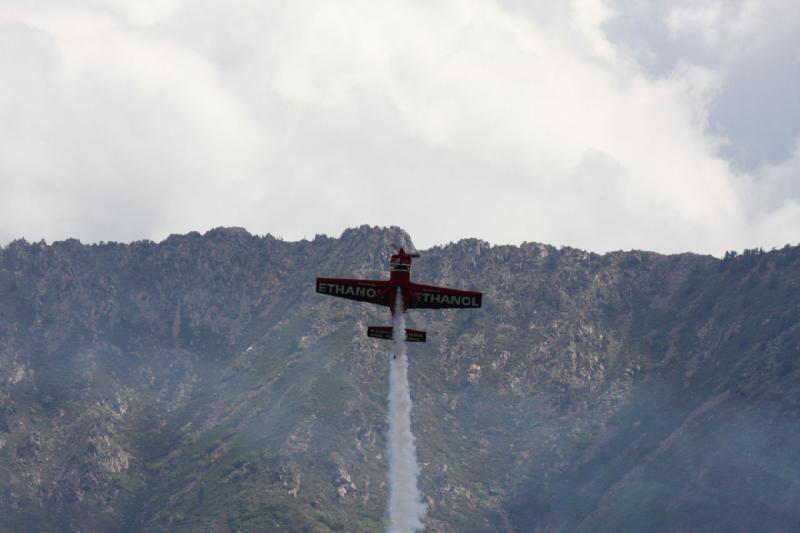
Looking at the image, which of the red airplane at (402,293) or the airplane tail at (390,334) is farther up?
the red airplane at (402,293)

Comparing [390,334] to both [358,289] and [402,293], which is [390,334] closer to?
[402,293]

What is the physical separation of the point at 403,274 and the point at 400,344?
10.9m

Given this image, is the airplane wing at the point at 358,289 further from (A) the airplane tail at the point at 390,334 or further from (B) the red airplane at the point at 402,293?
(A) the airplane tail at the point at 390,334

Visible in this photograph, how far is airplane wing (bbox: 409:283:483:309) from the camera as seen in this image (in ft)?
578

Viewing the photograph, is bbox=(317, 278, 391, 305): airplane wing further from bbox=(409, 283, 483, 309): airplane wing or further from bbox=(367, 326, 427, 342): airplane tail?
bbox=(367, 326, 427, 342): airplane tail

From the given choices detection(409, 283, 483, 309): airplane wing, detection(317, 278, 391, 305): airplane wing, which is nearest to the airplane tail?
detection(409, 283, 483, 309): airplane wing

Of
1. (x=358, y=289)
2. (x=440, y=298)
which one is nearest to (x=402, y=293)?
(x=440, y=298)

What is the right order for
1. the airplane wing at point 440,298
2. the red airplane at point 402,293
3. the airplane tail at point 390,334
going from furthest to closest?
the airplane tail at point 390,334 → the airplane wing at point 440,298 → the red airplane at point 402,293

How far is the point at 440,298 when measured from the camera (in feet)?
580

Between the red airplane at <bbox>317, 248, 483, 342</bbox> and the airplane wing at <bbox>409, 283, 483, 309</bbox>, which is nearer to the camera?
the red airplane at <bbox>317, 248, 483, 342</bbox>

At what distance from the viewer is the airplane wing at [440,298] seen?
17625cm

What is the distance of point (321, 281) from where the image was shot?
177 meters

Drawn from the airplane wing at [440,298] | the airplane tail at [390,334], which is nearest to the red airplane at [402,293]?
the airplane wing at [440,298]

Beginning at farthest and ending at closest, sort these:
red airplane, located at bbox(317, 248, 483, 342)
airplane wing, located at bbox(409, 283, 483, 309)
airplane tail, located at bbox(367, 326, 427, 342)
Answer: airplane tail, located at bbox(367, 326, 427, 342)
airplane wing, located at bbox(409, 283, 483, 309)
red airplane, located at bbox(317, 248, 483, 342)
